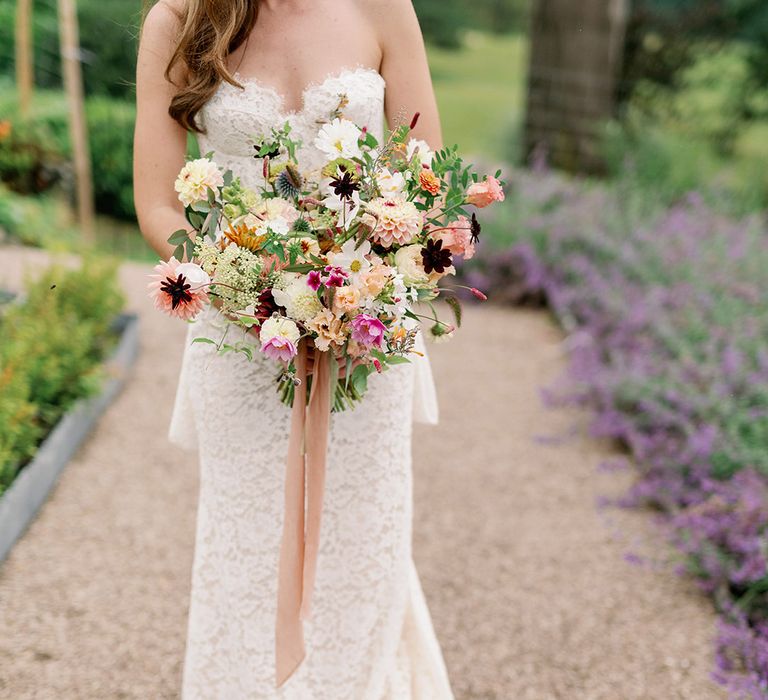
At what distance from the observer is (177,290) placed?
6.20 ft

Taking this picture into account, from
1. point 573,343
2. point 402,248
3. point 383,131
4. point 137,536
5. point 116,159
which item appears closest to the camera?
point 402,248

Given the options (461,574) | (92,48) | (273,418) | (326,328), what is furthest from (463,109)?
(326,328)

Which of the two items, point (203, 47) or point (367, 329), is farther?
point (203, 47)

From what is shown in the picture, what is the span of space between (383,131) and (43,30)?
997 centimetres

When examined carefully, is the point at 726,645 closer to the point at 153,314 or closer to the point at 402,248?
the point at 402,248

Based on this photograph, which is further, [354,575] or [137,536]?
[137,536]

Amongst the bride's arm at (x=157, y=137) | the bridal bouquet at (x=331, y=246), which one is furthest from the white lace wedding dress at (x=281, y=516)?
the bridal bouquet at (x=331, y=246)

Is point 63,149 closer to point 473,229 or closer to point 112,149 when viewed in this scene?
point 112,149

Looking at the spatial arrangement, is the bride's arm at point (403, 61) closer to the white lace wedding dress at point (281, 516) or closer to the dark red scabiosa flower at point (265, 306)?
the white lace wedding dress at point (281, 516)

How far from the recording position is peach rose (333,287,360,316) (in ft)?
6.22

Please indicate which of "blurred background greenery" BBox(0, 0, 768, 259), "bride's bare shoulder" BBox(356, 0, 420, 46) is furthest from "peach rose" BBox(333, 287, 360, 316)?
"blurred background greenery" BBox(0, 0, 768, 259)

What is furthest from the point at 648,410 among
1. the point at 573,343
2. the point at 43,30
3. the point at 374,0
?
the point at 43,30

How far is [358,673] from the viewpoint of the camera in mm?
2631

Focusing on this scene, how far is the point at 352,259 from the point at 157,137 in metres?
0.67
